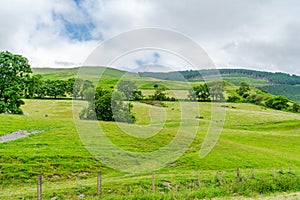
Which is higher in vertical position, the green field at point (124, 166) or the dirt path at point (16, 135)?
the dirt path at point (16, 135)

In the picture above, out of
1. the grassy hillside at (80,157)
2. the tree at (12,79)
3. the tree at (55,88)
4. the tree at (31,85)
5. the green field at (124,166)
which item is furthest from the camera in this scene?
the tree at (55,88)

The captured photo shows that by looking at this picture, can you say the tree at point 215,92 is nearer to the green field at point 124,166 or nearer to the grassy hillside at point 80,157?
the grassy hillside at point 80,157

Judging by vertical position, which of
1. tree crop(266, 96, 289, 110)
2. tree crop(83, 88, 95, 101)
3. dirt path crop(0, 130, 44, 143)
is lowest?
dirt path crop(0, 130, 44, 143)

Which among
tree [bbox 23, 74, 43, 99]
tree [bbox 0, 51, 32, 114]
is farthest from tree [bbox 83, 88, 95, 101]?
tree [bbox 0, 51, 32, 114]

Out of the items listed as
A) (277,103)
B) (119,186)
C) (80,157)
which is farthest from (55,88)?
(119,186)

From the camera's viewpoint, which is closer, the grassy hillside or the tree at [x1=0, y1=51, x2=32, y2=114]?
the grassy hillside

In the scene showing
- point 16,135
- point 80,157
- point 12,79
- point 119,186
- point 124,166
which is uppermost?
point 12,79

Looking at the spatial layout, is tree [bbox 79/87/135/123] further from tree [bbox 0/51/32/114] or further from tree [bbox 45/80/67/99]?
tree [bbox 45/80/67/99]

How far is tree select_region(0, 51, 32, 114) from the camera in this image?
177 ft

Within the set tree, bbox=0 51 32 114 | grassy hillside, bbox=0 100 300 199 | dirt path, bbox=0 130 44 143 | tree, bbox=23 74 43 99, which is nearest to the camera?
grassy hillside, bbox=0 100 300 199

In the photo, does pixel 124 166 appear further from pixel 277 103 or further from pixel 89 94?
pixel 277 103

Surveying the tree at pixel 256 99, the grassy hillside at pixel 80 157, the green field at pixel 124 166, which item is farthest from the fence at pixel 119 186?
the tree at pixel 256 99

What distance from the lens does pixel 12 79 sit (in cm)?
5522

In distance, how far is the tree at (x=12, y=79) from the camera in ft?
177
